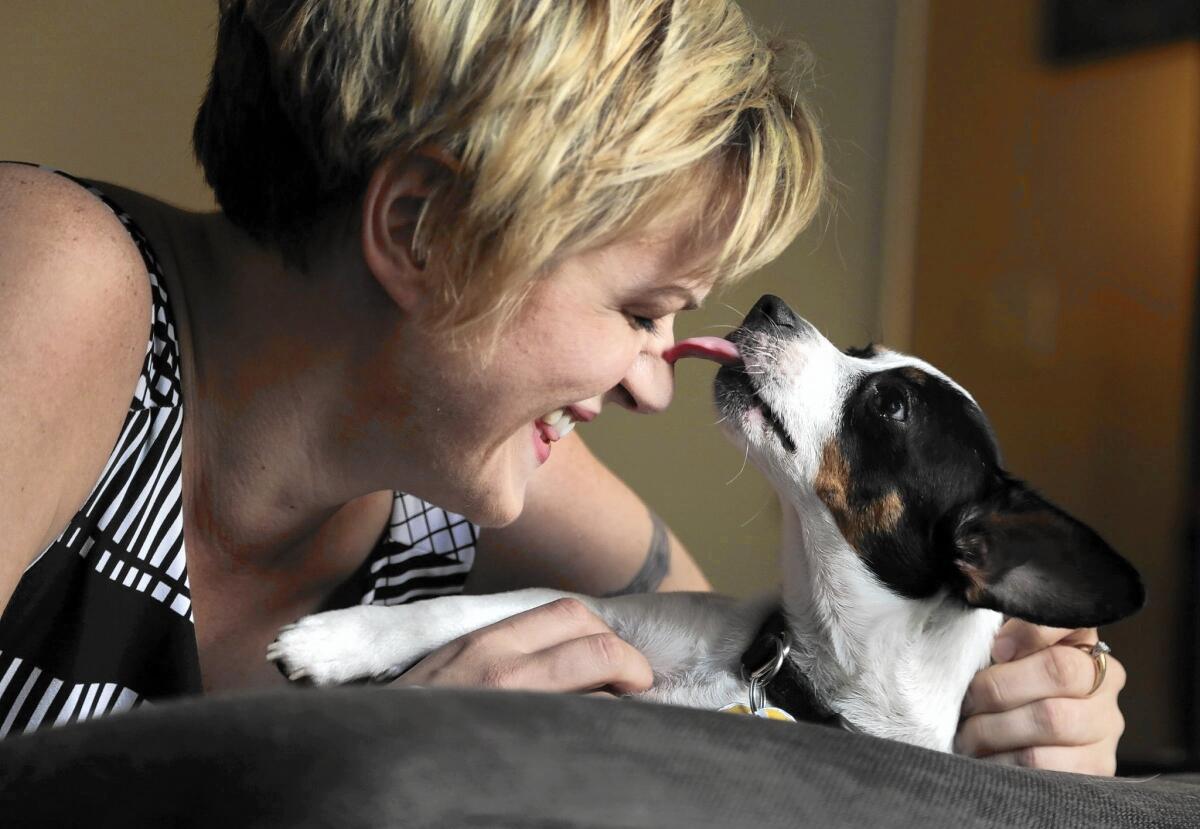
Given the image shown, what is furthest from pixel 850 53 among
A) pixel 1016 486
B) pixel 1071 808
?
pixel 1071 808

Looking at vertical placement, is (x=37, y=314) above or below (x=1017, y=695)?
above

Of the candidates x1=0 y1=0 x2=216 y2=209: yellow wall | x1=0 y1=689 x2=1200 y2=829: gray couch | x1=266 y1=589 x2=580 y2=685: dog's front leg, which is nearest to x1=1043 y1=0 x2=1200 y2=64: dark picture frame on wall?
x1=0 y1=0 x2=216 y2=209: yellow wall

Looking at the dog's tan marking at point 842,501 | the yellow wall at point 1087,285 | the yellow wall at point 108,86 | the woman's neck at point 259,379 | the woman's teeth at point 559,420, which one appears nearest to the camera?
the woman's neck at point 259,379

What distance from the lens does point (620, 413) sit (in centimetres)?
297

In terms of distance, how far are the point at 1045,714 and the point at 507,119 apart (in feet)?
Result: 2.50

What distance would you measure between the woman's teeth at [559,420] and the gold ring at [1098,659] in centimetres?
59

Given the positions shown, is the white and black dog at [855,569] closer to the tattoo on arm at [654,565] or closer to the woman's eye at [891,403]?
the woman's eye at [891,403]

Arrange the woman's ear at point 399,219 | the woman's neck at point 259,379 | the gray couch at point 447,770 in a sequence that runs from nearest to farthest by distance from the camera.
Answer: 1. the gray couch at point 447,770
2. the woman's ear at point 399,219
3. the woman's neck at point 259,379

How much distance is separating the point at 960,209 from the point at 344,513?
225 centimetres

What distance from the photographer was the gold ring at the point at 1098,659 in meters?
1.26

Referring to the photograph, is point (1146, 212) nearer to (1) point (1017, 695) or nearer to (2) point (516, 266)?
(1) point (1017, 695)

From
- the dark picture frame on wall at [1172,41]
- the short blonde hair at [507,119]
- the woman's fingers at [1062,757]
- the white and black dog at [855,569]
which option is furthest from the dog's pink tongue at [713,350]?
the dark picture frame on wall at [1172,41]

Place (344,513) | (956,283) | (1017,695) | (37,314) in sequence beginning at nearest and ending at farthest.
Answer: (37,314) → (1017,695) → (344,513) → (956,283)

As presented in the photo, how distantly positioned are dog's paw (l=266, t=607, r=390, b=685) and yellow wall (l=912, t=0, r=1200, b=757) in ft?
7.28
